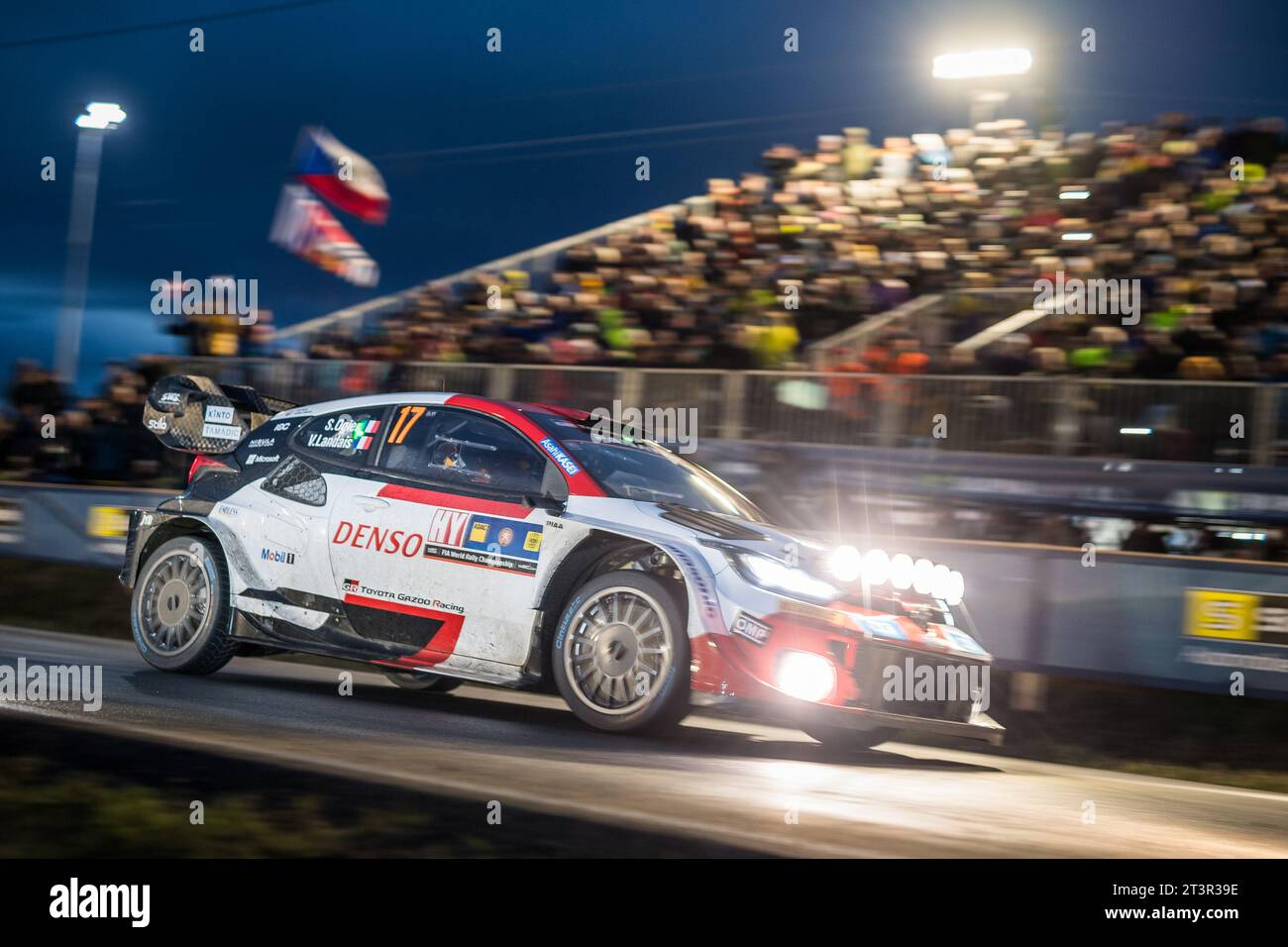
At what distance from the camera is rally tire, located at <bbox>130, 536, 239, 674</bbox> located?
7461 millimetres

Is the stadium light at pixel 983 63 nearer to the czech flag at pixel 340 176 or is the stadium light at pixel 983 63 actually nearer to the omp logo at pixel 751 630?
the czech flag at pixel 340 176

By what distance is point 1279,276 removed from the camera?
1233 cm

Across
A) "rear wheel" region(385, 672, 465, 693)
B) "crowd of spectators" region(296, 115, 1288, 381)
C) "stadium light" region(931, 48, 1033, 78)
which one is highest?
"stadium light" region(931, 48, 1033, 78)

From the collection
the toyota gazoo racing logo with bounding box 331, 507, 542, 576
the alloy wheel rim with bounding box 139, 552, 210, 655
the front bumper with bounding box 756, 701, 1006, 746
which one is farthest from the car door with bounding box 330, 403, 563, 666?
the front bumper with bounding box 756, 701, 1006, 746

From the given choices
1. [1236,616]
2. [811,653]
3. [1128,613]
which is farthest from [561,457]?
[1236,616]

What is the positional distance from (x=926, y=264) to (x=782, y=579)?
9.51m

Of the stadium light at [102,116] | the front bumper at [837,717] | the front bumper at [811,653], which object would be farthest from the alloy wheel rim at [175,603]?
the stadium light at [102,116]

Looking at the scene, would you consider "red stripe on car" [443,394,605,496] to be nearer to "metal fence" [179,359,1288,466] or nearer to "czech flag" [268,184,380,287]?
"metal fence" [179,359,1288,466]

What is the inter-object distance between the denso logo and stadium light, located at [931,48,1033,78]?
15.1 m

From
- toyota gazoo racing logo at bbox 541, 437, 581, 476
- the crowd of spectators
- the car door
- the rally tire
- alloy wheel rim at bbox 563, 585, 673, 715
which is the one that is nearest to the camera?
alloy wheel rim at bbox 563, 585, 673, 715

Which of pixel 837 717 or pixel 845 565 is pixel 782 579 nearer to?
pixel 845 565

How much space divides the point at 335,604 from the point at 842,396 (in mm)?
6956
